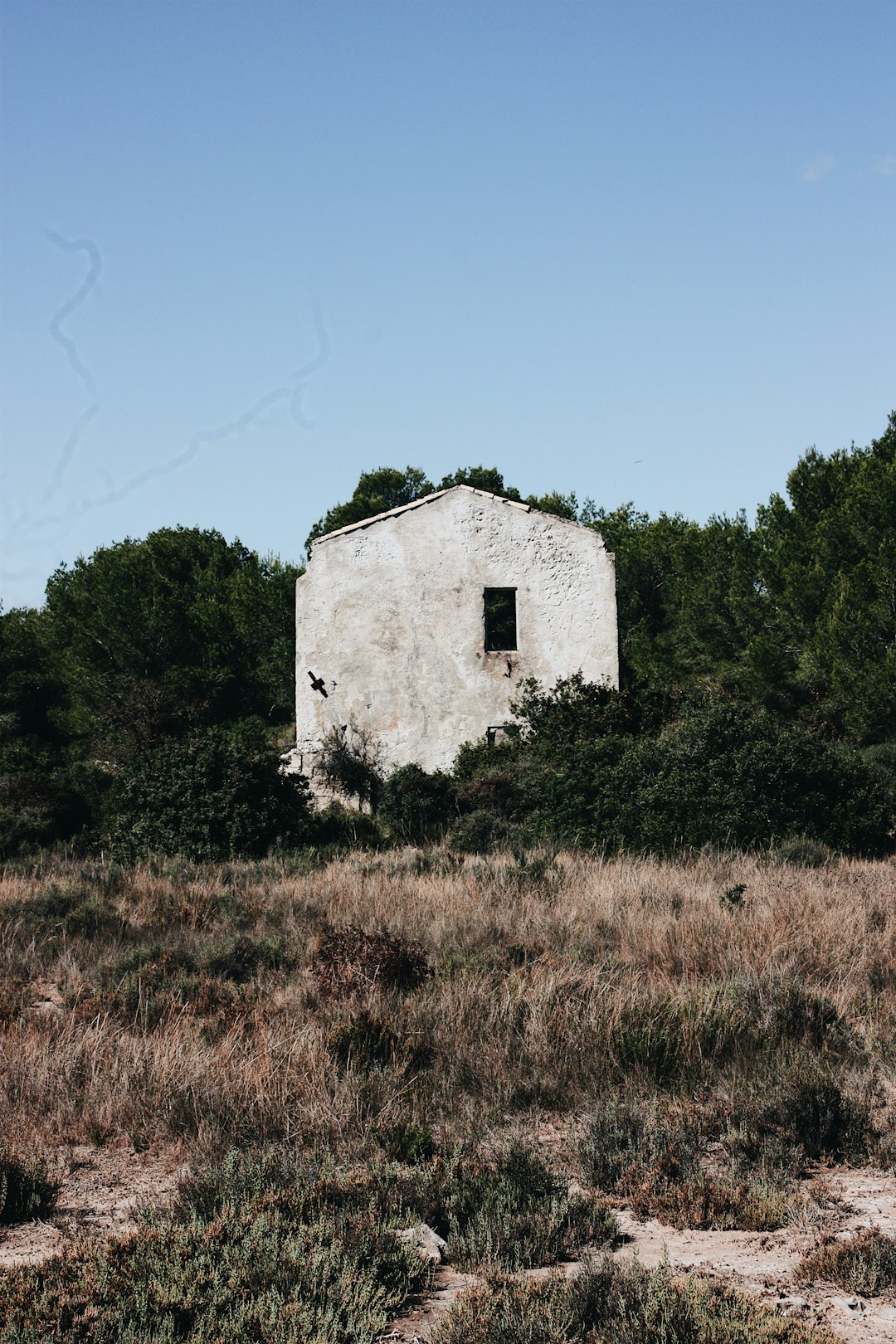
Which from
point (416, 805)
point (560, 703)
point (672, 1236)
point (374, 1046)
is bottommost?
point (672, 1236)

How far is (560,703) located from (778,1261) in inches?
722

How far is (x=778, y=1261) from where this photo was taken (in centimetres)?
403

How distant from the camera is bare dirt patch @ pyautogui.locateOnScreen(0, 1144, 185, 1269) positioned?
422cm

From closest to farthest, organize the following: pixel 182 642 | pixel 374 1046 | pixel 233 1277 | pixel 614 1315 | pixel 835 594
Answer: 1. pixel 614 1315
2. pixel 233 1277
3. pixel 374 1046
4. pixel 835 594
5. pixel 182 642

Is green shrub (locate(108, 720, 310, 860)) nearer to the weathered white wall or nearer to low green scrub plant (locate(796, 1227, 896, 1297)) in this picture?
the weathered white wall

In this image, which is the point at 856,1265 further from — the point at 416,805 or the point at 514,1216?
the point at 416,805

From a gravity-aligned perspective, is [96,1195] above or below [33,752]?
below

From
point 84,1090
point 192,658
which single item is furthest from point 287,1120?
point 192,658

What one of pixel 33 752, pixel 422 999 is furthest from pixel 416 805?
pixel 422 999

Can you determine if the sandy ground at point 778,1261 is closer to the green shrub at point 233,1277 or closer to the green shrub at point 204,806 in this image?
the green shrub at point 233,1277

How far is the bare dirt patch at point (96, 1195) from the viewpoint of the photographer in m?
4.22

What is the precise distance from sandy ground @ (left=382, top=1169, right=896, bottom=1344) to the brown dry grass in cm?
96

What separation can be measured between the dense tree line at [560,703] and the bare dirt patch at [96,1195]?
973 cm

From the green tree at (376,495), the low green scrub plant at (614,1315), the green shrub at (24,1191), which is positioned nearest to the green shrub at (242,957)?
the green shrub at (24,1191)
